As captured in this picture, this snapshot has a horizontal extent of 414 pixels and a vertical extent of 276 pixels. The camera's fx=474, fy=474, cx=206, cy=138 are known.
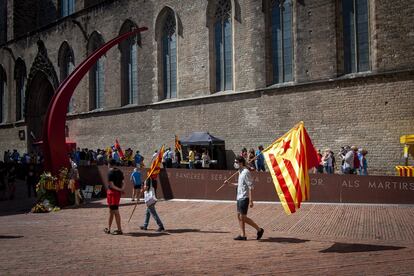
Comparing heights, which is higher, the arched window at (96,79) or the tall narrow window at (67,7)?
the tall narrow window at (67,7)

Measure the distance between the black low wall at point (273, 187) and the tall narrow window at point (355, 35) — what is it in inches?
348

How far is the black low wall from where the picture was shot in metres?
14.2

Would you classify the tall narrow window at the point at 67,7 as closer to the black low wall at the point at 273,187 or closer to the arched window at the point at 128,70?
the arched window at the point at 128,70

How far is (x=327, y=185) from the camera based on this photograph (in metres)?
15.2

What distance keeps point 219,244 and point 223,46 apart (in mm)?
19322

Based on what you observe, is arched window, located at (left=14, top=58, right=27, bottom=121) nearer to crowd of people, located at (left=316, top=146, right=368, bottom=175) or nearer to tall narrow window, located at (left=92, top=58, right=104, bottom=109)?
tall narrow window, located at (left=92, top=58, right=104, bottom=109)

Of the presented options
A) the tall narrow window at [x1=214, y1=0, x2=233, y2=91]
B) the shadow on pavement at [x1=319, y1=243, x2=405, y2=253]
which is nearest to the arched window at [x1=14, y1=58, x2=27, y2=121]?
the tall narrow window at [x1=214, y1=0, x2=233, y2=91]

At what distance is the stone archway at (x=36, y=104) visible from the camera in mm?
43031

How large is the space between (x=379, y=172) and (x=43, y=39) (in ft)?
101

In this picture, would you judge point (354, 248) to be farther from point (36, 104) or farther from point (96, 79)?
point (36, 104)

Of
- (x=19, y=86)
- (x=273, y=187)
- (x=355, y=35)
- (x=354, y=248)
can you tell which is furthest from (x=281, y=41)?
(x=19, y=86)

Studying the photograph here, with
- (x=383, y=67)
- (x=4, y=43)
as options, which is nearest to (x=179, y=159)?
(x=383, y=67)

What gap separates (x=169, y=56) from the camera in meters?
30.3

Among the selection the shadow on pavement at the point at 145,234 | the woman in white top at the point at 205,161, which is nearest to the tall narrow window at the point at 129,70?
the woman in white top at the point at 205,161
